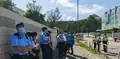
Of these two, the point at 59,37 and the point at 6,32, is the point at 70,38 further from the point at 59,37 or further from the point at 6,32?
the point at 6,32

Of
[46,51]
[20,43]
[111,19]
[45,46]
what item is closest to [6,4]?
[46,51]

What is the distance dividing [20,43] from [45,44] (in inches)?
165

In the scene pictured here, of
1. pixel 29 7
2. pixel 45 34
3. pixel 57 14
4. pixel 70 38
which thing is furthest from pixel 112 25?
pixel 45 34

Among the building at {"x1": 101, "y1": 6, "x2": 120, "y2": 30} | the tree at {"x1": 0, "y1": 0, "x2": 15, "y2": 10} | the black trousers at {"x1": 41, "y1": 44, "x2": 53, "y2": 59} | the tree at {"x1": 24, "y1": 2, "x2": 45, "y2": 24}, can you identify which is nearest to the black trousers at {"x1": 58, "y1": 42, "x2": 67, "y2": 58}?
the black trousers at {"x1": 41, "y1": 44, "x2": 53, "y2": 59}

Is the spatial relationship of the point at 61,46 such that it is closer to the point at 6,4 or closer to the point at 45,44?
the point at 45,44

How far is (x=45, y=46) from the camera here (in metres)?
11.3

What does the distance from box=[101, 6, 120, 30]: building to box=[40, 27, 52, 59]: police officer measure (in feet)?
419

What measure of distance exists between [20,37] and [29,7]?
2175 inches

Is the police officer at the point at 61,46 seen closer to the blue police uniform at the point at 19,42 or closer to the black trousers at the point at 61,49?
the black trousers at the point at 61,49

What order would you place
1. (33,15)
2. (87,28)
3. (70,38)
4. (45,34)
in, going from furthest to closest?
(87,28), (33,15), (70,38), (45,34)

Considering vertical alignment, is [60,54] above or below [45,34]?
below

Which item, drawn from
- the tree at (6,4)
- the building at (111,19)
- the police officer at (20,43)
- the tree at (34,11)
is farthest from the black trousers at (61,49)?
the building at (111,19)

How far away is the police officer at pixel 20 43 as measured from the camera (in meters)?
7.07

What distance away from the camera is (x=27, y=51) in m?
7.37
